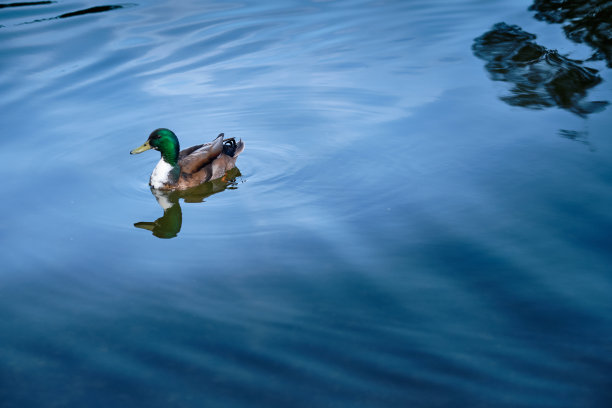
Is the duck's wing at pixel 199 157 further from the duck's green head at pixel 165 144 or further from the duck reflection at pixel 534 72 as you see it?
the duck reflection at pixel 534 72

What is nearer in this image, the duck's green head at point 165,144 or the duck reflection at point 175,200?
the duck reflection at point 175,200

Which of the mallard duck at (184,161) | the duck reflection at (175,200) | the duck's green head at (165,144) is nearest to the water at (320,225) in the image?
the duck reflection at (175,200)

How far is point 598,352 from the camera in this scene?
4.61 m

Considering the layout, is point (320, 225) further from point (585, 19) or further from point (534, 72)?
point (585, 19)

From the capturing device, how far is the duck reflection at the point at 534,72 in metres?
9.21

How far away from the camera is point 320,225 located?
6516 millimetres

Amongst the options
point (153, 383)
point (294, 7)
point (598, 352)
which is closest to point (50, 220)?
point (153, 383)

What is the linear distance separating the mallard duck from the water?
7.8 inches

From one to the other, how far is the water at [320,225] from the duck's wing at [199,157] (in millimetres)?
293

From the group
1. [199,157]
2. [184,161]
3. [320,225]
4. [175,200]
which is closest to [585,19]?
[199,157]

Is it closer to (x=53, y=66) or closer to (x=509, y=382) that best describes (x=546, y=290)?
(x=509, y=382)

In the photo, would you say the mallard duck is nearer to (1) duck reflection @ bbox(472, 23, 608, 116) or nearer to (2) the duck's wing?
(2) the duck's wing

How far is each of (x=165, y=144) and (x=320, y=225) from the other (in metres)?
2.34

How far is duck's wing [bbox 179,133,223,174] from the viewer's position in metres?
7.98
